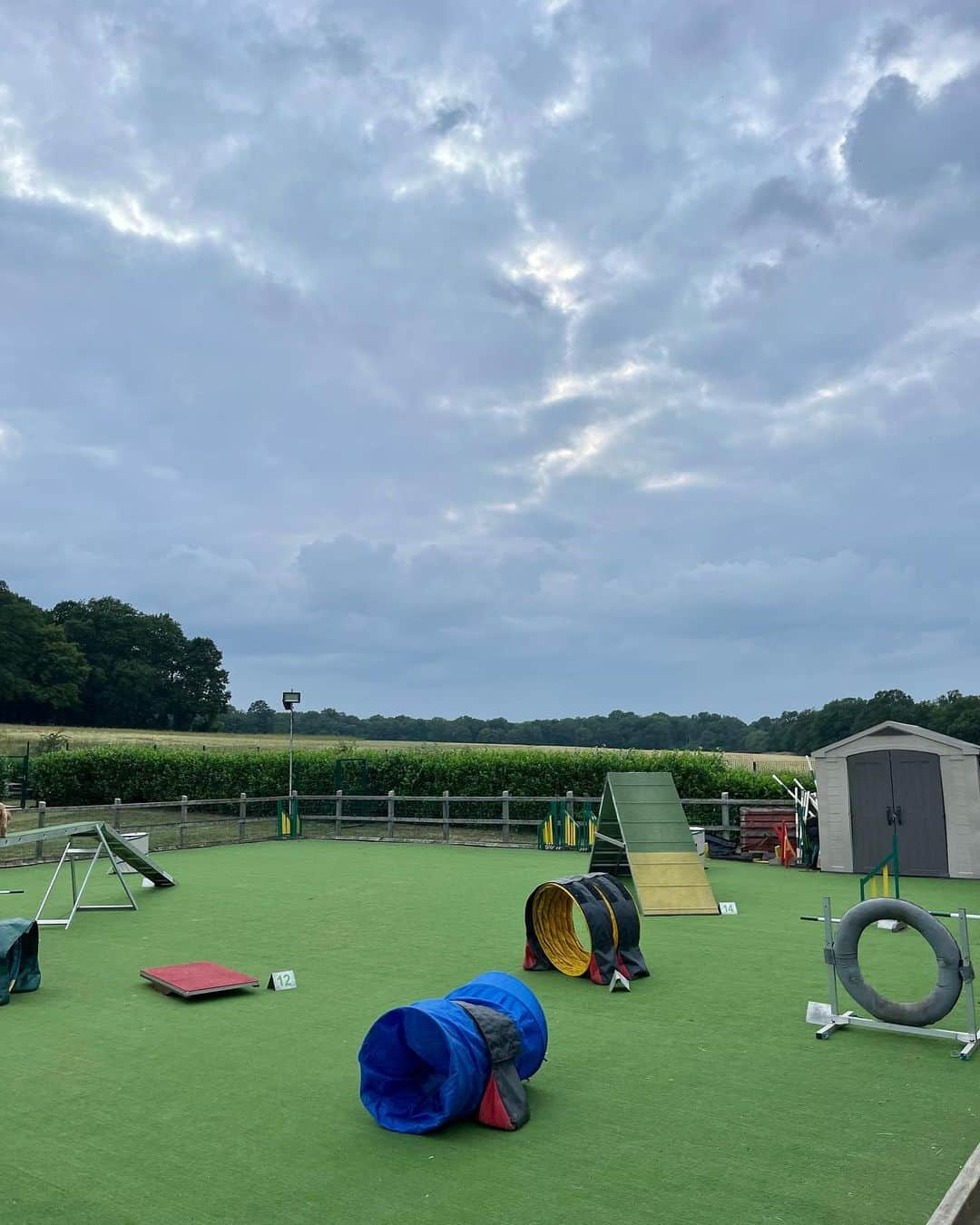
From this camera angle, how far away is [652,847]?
12758mm

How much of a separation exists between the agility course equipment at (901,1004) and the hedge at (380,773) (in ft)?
49.3

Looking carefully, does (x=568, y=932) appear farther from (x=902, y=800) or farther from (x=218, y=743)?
(x=218, y=743)

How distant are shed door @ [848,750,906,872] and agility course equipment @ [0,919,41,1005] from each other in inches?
511

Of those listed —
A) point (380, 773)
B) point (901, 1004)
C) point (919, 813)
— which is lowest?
point (901, 1004)

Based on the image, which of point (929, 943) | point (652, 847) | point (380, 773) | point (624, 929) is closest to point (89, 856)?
point (652, 847)

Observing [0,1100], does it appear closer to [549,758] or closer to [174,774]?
[549,758]

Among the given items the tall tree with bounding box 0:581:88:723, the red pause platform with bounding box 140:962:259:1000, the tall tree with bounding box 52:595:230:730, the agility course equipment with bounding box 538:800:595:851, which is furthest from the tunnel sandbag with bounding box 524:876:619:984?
the tall tree with bounding box 52:595:230:730

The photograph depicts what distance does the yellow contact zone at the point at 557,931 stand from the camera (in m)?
8.77

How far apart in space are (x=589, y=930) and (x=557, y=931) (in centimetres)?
89

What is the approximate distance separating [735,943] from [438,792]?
1670 centimetres

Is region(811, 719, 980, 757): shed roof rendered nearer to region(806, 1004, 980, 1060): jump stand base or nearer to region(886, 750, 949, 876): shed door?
region(886, 750, 949, 876): shed door

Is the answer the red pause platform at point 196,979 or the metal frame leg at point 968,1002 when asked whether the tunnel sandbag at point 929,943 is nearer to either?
the metal frame leg at point 968,1002

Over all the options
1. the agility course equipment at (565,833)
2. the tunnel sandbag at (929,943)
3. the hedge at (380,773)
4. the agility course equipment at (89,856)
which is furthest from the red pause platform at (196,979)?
the hedge at (380,773)

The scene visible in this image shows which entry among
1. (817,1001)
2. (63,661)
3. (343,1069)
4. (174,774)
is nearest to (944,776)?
(817,1001)
